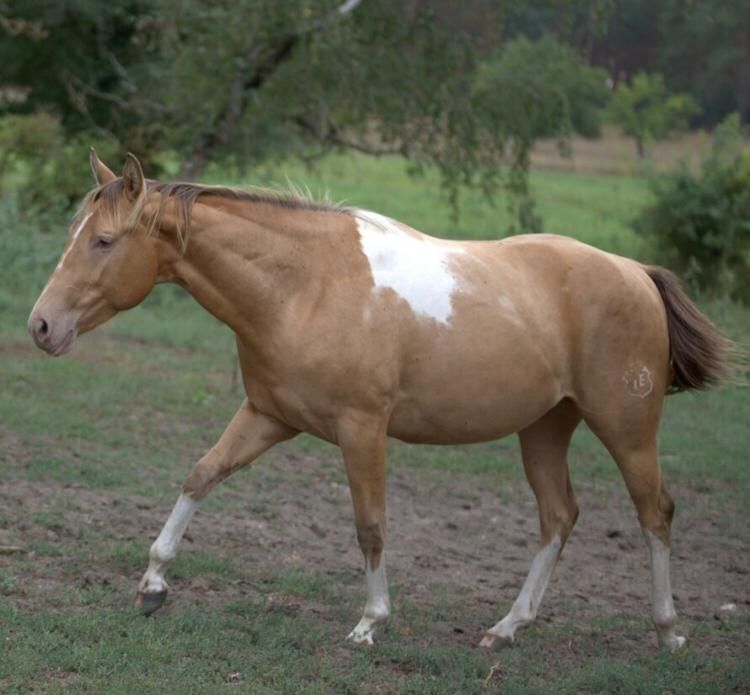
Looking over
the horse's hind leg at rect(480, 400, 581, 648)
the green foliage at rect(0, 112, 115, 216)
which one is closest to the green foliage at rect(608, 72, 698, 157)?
the green foliage at rect(0, 112, 115, 216)

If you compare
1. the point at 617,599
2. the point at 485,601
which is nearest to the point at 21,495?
the point at 485,601

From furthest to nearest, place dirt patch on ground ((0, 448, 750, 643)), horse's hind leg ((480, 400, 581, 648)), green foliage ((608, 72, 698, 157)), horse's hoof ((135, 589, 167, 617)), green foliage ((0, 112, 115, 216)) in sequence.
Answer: green foliage ((608, 72, 698, 157)) → green foliage ((0, 112, 115, 216)) → dirt patch on ground ((0, 448, 750, 643)) → horse's hind leg ((480, 400, 581, 648)) → horse's hoof ((135, 589, 167, 617))

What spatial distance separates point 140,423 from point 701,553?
3868 millimetres

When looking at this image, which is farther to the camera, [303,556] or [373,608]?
[303,556]

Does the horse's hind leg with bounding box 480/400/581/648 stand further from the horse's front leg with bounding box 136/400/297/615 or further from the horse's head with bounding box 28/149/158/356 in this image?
the horse's head with bounding box 28/149/158/356

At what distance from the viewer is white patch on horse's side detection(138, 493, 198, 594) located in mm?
4941

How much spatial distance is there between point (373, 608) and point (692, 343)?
1.90m

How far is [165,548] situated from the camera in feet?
16.3

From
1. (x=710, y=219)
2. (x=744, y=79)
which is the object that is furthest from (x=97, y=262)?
(x=744, y=79)

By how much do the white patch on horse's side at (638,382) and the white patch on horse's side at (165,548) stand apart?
1902mm

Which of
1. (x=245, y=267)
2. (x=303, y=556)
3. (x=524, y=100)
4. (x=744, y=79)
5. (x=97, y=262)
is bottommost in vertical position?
(x=744, y=79)

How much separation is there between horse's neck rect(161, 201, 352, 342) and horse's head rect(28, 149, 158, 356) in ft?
0.76

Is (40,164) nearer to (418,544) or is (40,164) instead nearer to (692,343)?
(418,544)

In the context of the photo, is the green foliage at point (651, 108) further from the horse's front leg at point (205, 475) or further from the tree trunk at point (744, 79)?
the horse's front leg at point (205, 475)
